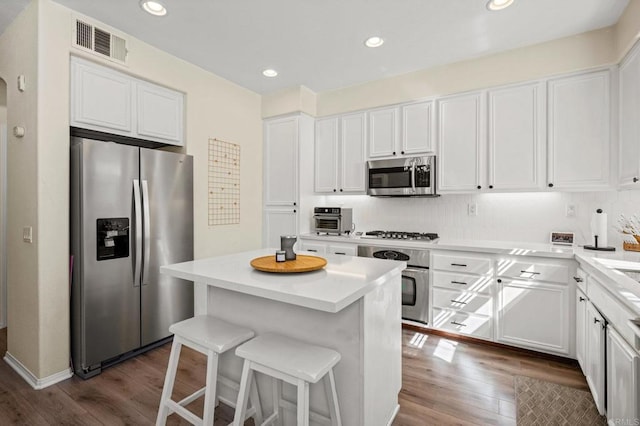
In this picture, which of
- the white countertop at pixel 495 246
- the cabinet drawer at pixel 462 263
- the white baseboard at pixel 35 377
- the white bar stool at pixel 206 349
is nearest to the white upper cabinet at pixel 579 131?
the white countertop at pixel 495 246

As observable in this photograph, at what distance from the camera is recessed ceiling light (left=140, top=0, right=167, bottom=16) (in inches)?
91.4

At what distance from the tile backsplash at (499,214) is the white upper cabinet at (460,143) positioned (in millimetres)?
330

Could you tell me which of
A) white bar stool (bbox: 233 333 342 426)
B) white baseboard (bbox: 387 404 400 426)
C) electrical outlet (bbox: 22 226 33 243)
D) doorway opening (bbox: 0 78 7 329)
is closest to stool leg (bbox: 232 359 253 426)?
white bar stool (bbox: 233 333 342 426)

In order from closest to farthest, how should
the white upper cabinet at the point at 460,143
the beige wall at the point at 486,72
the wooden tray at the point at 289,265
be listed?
the wooden tray at the point at 289,265, the beige wall at the point at 486,72, the white upper cabinet at the point at 460,143

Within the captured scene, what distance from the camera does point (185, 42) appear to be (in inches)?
113

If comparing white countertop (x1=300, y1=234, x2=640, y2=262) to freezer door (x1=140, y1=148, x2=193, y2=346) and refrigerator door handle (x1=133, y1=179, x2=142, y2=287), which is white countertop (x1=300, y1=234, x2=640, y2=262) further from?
refrigerator door handle (x1=133, y1=179, x2=142, y2=287)

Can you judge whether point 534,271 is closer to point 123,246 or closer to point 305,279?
point 305,279

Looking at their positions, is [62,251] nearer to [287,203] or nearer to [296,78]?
[287,203]

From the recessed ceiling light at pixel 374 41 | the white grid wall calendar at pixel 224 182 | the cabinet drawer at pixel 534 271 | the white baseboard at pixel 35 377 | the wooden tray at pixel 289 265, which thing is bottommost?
the white baseboard at pixel 35 377

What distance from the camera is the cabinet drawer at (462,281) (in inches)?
113

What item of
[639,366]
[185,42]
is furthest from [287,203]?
[639,366]

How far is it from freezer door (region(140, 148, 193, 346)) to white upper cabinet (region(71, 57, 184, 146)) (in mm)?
296

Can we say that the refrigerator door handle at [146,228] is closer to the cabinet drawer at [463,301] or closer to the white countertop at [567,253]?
the white countertop at [567,253]

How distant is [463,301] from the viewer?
2.98m
